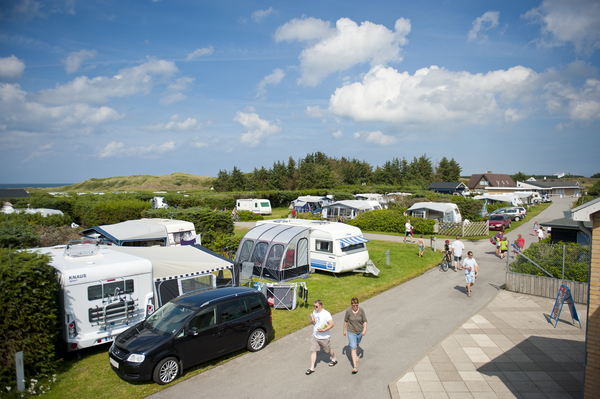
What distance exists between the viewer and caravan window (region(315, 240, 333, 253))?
48.2 ft

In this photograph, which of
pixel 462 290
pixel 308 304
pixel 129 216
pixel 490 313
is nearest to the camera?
pixel 490 313

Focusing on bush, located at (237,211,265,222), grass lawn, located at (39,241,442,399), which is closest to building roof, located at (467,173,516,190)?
bush, located at (237,211,265,222)

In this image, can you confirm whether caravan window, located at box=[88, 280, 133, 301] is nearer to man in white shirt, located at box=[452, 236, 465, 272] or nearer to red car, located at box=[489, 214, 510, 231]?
man in white shirt, located at box=[452, 236, 465, 272]

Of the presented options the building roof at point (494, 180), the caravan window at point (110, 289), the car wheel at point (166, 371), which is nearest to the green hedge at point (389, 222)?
the caravan window at point (110, 289)

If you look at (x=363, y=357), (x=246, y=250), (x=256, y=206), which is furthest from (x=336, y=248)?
(x=256, y=206)

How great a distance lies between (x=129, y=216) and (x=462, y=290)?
2186 cm

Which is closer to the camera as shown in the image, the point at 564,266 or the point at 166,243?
the point at 564,266

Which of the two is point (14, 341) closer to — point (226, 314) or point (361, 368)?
→ point (226, 314)

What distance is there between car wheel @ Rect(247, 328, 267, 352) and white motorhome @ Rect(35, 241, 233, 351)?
253 centimetres

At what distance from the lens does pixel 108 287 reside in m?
7.82

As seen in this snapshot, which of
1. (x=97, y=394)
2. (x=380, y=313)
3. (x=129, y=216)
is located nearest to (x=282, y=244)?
(x=380, y=313)

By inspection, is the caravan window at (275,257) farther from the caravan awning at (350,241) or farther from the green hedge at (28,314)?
the green hedge at (28,314)

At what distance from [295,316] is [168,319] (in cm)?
422

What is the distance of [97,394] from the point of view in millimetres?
6387
